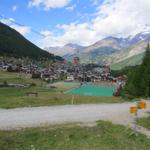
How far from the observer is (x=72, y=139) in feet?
50.4

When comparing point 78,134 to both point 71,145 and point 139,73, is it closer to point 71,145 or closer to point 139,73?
point 71,145

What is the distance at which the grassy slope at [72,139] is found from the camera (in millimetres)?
14198

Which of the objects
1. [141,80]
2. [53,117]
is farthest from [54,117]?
[141,80]

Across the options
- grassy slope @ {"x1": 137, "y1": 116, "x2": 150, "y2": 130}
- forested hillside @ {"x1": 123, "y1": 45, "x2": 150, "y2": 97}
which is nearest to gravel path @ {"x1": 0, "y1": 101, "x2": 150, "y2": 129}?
grassy slope @ {"x1": 137, "y1": 116, "x2": 150, "y2": 130}

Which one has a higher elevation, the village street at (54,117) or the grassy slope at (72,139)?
the village street at (54,117)

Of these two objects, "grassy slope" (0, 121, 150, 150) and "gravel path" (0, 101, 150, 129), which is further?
"gravel path" (0, 101, 150, 129)

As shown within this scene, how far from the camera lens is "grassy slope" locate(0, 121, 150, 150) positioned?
46.6 feet

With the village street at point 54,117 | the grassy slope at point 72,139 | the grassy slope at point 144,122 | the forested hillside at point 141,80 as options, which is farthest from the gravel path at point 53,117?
the forested hillside at point 141,80

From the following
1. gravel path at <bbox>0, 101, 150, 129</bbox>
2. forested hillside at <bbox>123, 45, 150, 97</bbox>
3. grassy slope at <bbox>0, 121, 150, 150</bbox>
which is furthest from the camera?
forested hillside at <bbox>123, 45, 150, 97</bbox>

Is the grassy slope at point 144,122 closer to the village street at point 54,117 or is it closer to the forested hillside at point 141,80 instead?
the village street at point 54,117

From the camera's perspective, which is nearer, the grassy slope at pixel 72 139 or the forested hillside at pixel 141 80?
the grassy slope at pixel 72 139

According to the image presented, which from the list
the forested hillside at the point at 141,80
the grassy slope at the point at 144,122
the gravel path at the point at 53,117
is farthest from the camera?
the forested hillside at the point at 141,80

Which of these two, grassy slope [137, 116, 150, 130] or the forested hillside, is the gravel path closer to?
grassy slope [137, 116, 150, 130]

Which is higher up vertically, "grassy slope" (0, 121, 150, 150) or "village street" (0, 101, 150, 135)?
"village street" (0, 101, 150, 135)
